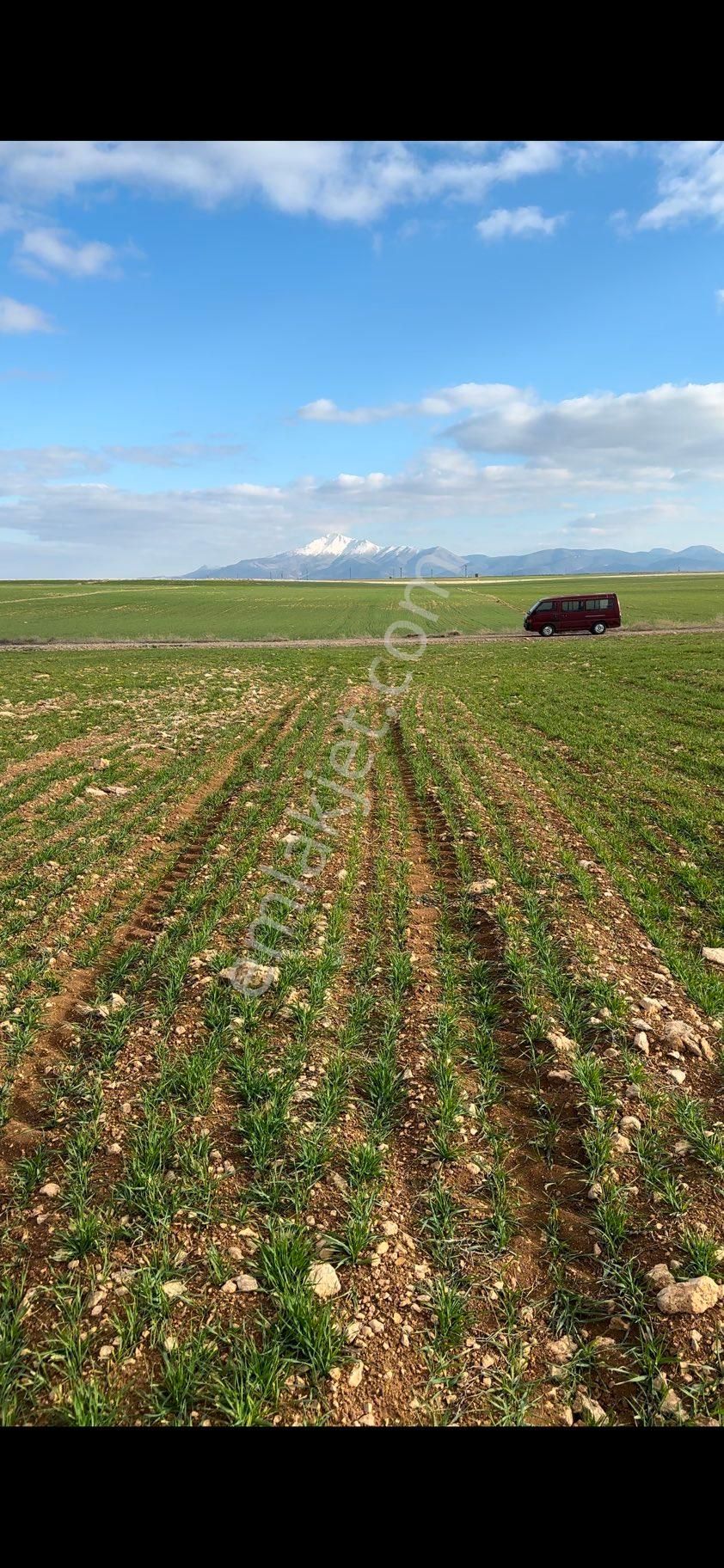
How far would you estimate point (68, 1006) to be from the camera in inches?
237

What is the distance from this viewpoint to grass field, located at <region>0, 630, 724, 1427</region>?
3.16 m

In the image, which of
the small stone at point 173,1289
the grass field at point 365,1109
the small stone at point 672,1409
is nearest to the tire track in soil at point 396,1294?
the grass field at point 365,1109

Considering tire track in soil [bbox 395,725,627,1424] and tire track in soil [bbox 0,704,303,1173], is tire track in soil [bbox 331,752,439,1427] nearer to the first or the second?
tire track in soil [bbox 395,725,627,1424]

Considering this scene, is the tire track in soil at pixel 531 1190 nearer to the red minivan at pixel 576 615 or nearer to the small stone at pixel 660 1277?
the small stone at pixel 660 1277

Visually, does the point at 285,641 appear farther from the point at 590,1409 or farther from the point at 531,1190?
the point at 590,1409

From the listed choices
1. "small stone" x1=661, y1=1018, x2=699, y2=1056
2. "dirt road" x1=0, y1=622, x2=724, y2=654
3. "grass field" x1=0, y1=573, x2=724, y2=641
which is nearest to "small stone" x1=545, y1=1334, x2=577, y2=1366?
"small stone" x1=661, y1=1018, x2=699, y2=1056

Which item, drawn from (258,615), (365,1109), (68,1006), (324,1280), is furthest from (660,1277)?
(258,615)

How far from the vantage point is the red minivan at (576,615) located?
145 feet

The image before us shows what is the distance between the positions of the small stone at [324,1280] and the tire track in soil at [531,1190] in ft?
2.47

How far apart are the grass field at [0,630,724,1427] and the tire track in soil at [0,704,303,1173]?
0.03 meters
